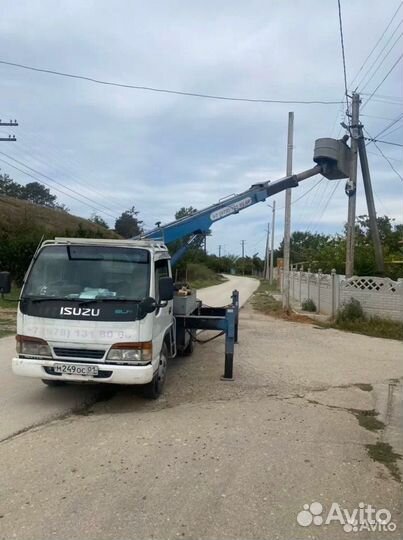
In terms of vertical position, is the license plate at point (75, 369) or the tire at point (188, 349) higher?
the license plate at point (75, 369)

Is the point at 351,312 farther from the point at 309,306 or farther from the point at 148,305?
the point at 148,305

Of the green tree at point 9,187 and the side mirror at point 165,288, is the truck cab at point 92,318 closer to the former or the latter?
the side mirror at point 165,288

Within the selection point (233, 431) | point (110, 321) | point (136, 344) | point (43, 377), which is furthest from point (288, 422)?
point (43, 377)

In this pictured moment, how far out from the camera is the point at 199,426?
18.4 feet

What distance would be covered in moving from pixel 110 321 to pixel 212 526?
2.95 meters

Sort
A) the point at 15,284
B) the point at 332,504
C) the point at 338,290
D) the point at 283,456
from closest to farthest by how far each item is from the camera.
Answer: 1. the point at 332,504
2. the point at 283,456
3. the point at 338,290
4. the point at 15,284

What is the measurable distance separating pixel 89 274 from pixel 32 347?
113 cm

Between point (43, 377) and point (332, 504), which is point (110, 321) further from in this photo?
point (332, 504)

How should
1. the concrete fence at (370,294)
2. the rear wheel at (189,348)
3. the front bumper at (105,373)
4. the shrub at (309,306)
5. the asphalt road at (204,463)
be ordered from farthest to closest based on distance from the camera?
the shrub at (309,306) → the concrete fence at (370,294) → the rear wheel at (189,348) → the front bumper at (105,373) → the asphalt road at (204,463)

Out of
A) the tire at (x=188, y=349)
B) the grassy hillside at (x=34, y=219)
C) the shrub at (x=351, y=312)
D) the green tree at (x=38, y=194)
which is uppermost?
the green tree at (x=38, y=194)

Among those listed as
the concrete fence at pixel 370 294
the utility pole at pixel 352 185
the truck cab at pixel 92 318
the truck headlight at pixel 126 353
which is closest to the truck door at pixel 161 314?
the truck cab at pixel 92 318

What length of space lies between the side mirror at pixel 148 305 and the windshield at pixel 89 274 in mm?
145

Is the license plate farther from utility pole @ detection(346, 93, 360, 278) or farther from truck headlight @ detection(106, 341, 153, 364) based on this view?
utility pole @ detection(346, 93, 360, 278)

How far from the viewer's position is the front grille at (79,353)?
5.91 metres
